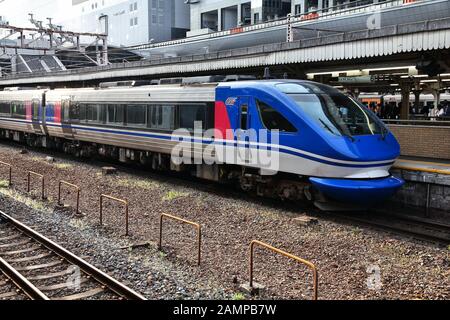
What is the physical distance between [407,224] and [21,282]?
7.50 metres

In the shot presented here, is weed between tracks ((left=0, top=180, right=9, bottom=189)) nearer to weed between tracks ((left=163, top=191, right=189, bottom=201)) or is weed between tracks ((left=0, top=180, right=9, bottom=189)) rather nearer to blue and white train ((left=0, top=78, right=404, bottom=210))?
blue and white train ((left=0, top=78, right=404, bottom=210))

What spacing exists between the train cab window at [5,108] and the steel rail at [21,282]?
21336 millimetres

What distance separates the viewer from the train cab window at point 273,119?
36.5 ft

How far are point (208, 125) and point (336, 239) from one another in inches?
202

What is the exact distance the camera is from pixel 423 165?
12.8m

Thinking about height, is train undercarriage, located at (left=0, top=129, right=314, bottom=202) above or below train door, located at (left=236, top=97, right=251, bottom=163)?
below

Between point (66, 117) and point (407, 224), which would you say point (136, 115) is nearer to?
point (66, 117)

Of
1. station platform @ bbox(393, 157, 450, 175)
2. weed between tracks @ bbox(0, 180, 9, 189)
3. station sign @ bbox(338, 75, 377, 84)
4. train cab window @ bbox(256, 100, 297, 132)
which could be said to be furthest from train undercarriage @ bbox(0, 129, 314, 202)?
station sign @ bbox(338, 75, 377, 84)

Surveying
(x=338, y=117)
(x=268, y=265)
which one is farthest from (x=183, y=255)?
(x=338, y=117)

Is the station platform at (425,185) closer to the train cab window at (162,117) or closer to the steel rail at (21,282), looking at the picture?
the train cab window at (162,117)

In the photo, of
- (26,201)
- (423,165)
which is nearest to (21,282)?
(26,201)

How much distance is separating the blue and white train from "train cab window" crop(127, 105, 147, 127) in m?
0.03

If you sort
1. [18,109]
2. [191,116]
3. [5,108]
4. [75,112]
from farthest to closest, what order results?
[5,108], [18,109], [75,112], [191,116]

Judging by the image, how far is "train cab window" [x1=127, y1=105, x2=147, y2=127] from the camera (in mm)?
16016
